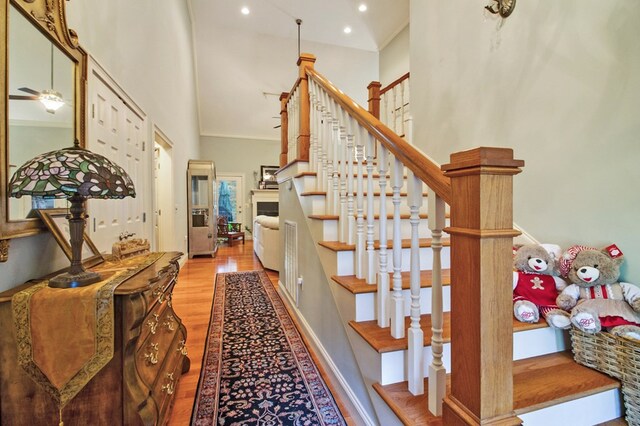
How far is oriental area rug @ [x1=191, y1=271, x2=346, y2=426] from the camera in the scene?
145 centimetres

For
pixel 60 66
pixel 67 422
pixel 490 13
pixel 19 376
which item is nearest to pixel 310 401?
pixel 67 422

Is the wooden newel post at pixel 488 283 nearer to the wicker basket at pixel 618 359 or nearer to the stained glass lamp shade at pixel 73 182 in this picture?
the wicker basket at pixel 618 359

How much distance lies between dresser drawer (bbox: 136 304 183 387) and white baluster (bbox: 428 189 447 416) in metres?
1.08

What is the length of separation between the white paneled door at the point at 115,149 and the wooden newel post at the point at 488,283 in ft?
6.97

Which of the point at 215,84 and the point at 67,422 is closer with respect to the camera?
the point at 67,422

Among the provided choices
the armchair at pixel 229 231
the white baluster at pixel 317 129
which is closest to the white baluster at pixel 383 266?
the white baluster at pixel 317 129

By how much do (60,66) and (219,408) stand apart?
1.89 m

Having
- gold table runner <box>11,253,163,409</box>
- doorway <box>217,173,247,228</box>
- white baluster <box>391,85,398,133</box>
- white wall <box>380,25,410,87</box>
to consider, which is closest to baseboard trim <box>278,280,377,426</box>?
gold table runner <box>11,253,163,409</box>

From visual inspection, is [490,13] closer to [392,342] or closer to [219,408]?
[392,342]

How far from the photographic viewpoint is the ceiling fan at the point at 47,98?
3.96ft

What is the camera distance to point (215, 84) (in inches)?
283

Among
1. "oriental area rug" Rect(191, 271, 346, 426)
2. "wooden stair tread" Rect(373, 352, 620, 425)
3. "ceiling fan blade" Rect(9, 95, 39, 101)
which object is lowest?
"oriental area rug" Rect(191, 271, 346, 426)

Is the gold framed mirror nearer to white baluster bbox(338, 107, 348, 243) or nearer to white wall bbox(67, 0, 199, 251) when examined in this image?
white wall bbox(67, 0, 199, 251)

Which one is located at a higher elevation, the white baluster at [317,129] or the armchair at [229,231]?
the white baluster at [317,129]
